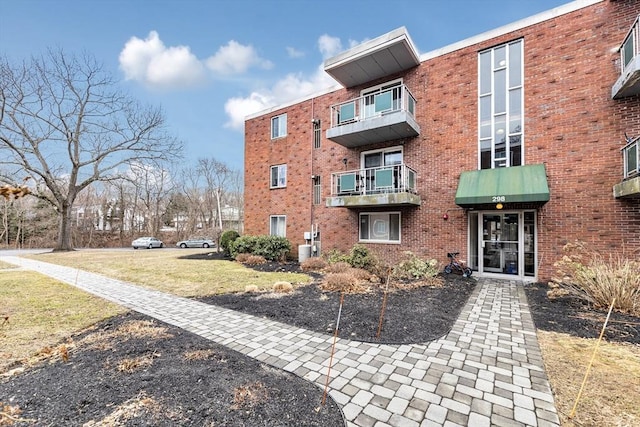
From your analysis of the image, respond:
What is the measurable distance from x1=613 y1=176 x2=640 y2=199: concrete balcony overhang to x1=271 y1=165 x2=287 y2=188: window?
43.1 ft

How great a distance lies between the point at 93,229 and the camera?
3519cm

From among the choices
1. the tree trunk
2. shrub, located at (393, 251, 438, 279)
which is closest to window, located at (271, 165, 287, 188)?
shrub, located at (393, 251, 438, 279)

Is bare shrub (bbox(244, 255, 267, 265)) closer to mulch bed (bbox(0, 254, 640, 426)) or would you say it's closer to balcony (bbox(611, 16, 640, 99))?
mulch bed (bbox(0, 254, 640, 426))

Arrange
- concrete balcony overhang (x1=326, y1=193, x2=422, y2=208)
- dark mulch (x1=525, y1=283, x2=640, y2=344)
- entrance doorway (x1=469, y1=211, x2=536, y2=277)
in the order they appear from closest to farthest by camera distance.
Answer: dark mulch (x1=525, y1=283, x2=640, y2=344), entrance doorway (x1=469, y1=211, x2=536, y2=277), concrete balcony overhang (x1=326, y1=193, x2=422, y2=208)

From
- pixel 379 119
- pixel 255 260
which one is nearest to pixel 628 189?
pixel 379 119

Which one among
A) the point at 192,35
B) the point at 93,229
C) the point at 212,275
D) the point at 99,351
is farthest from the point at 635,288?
the point at 93,229

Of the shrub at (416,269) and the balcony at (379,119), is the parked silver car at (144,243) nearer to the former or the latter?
the balcony at (379,119)

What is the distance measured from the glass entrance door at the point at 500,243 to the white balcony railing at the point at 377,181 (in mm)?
3030

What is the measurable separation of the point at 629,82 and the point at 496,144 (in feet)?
10.9

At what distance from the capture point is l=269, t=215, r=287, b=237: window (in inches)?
621

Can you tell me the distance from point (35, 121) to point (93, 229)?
17.8 meters

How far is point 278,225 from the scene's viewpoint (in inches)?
634

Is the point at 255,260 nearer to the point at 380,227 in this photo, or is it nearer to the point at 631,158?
the point at 380,227

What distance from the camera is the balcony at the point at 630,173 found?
6777 millimetres
